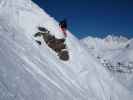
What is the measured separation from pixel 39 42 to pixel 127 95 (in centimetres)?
1646

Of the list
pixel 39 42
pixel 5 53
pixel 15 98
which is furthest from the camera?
pixel 39 42

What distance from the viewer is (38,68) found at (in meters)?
26.1

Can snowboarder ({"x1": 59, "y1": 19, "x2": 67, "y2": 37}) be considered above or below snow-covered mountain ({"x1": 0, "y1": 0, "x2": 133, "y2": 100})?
above

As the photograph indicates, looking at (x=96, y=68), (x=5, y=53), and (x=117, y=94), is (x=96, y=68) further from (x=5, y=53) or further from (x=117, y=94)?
(x=5, y=53)

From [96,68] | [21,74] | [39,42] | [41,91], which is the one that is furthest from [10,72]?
[96,68]

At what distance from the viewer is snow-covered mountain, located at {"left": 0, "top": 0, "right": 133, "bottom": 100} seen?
65.3ft

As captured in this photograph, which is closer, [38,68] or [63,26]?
[38,68]

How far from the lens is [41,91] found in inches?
824

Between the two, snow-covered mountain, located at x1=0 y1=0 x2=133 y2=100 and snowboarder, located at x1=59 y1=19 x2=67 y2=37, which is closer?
snow-covered mountain, located at x1=0 y1=0 x2=133 y2=100

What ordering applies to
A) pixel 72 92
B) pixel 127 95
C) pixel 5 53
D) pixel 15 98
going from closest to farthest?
pixel 15 98
pixel 5 53
pixel 72 92
pixel 127 95

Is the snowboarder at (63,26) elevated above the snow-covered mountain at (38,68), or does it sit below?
above

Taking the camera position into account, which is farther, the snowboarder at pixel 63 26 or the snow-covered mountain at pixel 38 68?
the snowboarder at pixel 63 26

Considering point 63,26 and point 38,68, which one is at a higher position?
point 63,26

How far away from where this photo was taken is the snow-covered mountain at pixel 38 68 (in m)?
19.9
